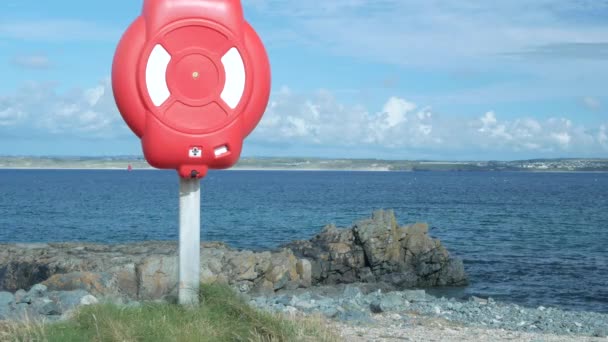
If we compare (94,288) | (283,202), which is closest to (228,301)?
(94,288)

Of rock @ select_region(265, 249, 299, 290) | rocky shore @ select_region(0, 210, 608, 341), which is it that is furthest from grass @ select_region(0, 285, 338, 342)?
rock @ select_region(265, 249, 299, 290)

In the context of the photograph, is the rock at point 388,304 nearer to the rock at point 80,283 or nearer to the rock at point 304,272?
the rock at point 80,283

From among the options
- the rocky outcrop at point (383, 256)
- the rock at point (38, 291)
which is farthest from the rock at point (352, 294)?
the rocky outcrop at point (383, 256)

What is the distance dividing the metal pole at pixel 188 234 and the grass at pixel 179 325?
17 centimetres

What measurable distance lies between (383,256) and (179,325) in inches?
760

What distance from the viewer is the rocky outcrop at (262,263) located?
16.1 m

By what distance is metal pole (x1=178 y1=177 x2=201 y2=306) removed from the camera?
18.8ft

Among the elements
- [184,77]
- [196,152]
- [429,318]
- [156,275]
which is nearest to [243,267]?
[156,275]

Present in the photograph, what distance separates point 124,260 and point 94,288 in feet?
13.4

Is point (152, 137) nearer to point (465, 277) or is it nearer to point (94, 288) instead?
point (94, 288)

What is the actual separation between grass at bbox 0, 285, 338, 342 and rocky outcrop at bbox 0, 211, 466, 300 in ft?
28.9

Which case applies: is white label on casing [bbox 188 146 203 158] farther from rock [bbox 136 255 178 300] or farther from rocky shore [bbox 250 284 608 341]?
rock [bbox 136 255 178 300]

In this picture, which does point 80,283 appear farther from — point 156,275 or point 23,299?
point 23,299

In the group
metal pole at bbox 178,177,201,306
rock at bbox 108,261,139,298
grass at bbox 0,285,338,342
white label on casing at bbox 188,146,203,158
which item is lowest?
rock at bbox 108,261,139,298
